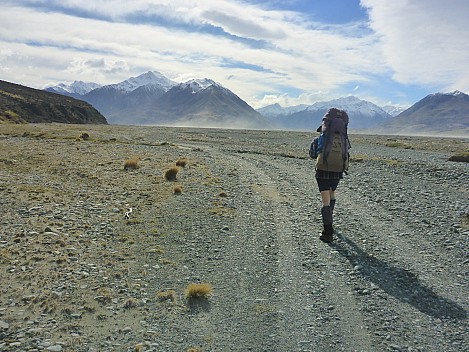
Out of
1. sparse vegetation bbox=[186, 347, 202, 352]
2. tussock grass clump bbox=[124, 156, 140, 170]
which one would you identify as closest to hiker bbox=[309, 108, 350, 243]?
sparse vegetation bbox=[186, 347, 202, 352]

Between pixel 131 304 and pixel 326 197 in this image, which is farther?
pixel 326 197

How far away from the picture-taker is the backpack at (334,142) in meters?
8.60

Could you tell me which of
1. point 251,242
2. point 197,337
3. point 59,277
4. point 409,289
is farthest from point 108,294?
point 409,289

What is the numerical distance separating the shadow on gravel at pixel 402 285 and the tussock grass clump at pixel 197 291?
2870 mm

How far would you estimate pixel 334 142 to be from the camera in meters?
8.65

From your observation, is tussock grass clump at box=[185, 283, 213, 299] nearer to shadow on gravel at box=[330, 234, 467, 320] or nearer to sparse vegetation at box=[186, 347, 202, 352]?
sparse vegetation at box=[186, 347, 202, 352]

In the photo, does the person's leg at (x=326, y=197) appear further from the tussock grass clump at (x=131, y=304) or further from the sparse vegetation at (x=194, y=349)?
the sparse vegetation at (x=194, y=349)

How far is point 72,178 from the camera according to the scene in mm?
17156

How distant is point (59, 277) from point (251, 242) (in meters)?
4.08

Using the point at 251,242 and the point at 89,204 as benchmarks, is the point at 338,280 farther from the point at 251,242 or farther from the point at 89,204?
A: the point at 89,204

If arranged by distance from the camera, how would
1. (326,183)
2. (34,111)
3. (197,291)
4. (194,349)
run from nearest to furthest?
(194,349) < (197,291) < (326,183) < (34,111)

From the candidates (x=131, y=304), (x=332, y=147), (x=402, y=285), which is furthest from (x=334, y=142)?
(x=131, y=304)

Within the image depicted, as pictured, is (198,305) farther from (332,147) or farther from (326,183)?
(332,147)

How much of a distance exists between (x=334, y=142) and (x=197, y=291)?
4.37m
